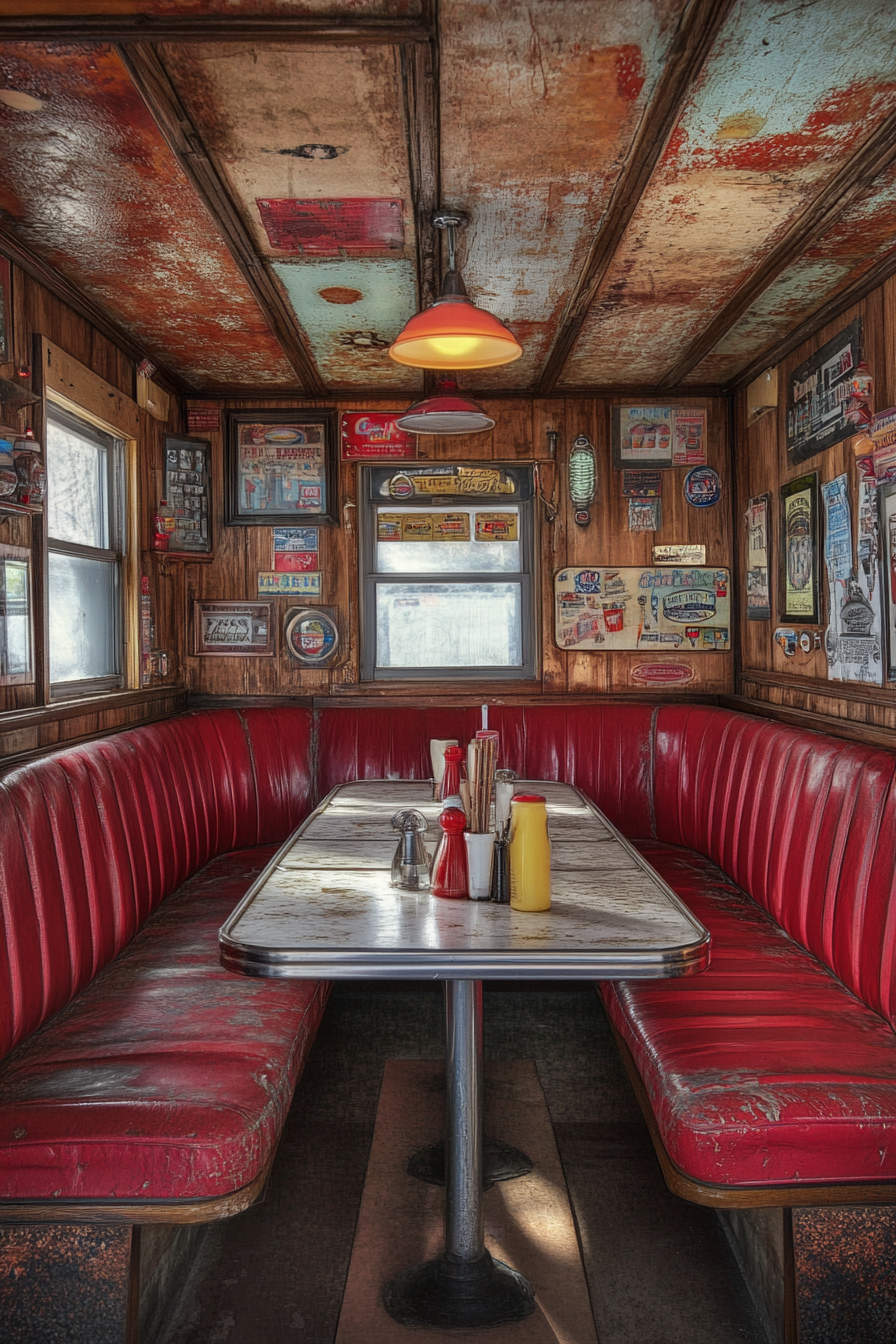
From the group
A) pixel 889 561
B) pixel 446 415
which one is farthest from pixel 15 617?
pixel 889 561

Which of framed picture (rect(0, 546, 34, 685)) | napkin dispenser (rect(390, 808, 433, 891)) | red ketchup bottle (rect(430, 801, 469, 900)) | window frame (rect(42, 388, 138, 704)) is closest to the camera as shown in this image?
red ketchup bottle (rect(430, 801, 469, 900))

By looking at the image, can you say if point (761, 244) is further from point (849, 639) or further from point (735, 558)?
point (735, 558)

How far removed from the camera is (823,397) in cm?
375

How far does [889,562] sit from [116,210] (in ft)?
8.76

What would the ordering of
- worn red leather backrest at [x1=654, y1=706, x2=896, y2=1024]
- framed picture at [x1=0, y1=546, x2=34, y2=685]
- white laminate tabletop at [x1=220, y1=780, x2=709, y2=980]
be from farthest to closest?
framed picture at [x1=0, y1=546, x2=34, y2=685], worn red leather backrest at [x1=654, y1=706, x2=896, y2=1024], white laminate tabletop at [x1=220, y1=780, x2=709, y2=980]

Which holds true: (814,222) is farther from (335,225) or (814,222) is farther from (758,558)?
(758,558)

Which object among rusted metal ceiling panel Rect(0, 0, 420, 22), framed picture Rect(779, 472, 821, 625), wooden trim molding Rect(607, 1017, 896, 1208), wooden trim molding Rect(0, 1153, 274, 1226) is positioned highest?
rusted metal ceiling panel Rect(0, 0, 420, 22)

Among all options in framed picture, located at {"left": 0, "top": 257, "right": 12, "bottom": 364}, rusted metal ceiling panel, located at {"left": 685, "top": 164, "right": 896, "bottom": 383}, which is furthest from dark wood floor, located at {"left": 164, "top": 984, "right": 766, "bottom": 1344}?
rusted metal ceiling panel, located at {"left": 685, "top": 164, "right": 896, "bottom": 383}

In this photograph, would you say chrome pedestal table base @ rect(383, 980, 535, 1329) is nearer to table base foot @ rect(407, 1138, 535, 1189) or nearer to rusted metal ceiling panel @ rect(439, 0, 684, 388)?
table base foot @ rect(407, 1138, 535, 1189)

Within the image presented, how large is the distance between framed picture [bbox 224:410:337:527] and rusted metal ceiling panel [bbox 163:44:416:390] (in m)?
1.33

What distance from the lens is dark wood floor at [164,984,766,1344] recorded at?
7.20ft

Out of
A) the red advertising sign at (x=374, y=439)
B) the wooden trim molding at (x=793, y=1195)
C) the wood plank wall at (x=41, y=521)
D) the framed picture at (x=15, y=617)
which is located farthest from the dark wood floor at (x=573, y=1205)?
the red advertising sign at (x=374, y=439)

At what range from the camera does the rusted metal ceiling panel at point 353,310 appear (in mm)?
3275

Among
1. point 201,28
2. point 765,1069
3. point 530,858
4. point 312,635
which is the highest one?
point 201,28
